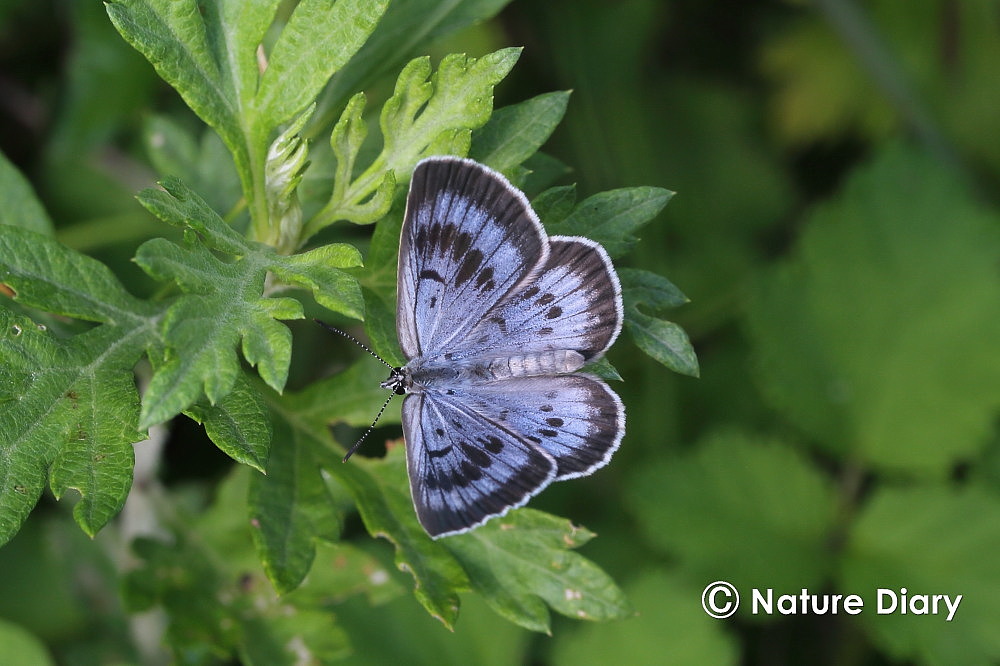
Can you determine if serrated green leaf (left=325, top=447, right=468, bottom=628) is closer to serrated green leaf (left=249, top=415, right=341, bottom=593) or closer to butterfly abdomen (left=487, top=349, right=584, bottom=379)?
serrated green leaf (left=249, top=415, right=341, bottom=593)

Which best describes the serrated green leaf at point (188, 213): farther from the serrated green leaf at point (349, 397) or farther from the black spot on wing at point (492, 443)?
the black spot on wing at point (492, 443)

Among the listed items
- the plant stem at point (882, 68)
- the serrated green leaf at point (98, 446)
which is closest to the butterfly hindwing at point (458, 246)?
the serrated green leaf at point (98, 446)

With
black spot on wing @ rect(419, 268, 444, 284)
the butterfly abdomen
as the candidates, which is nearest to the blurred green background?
black spot on wing @ rect(419, 268, 444, 284)

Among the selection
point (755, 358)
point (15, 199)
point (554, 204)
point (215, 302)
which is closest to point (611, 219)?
point (554, 204)

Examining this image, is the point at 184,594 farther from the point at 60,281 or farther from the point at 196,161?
the point at 196,161

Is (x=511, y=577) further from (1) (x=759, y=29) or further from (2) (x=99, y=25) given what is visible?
(1) (x=759, y=29)
